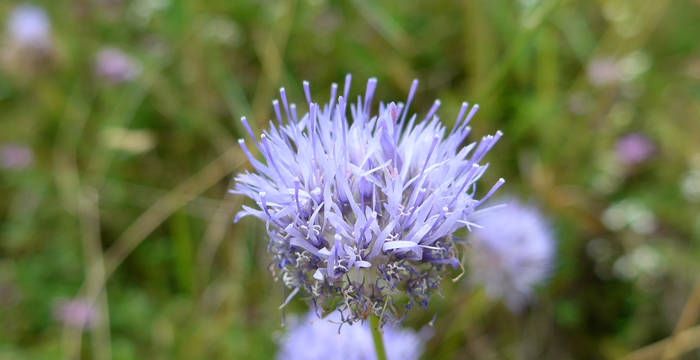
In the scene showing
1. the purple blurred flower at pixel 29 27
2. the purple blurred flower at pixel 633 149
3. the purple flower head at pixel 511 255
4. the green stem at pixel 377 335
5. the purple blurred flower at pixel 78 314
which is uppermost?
the purple blurred flower at pixel 29 27

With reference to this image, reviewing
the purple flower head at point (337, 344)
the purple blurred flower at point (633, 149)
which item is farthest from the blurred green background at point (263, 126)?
the purple flower head at point (337, 344)

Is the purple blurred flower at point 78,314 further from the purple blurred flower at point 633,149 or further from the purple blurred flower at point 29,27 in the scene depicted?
the purple blurred flower at point 633,149

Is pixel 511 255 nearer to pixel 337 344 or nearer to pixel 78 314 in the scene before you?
pixel 337 344

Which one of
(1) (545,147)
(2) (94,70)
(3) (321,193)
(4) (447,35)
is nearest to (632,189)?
(1) (545,147)

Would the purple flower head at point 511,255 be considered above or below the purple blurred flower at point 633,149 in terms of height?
below

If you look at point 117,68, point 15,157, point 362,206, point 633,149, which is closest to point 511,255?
point 633,149

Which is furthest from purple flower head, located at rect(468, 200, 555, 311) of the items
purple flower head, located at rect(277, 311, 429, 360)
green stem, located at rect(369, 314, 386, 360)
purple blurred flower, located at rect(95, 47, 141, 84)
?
purple blurred flower, located at rect(95, 47, 141, 84)

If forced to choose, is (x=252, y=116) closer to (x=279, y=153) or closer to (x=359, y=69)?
(x=359, y=69)

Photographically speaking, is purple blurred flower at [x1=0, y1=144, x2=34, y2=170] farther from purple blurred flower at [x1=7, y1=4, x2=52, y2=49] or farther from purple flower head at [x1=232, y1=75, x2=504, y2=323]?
purple flower head at [x1=232, y1=75, x2=504, y2=323]
